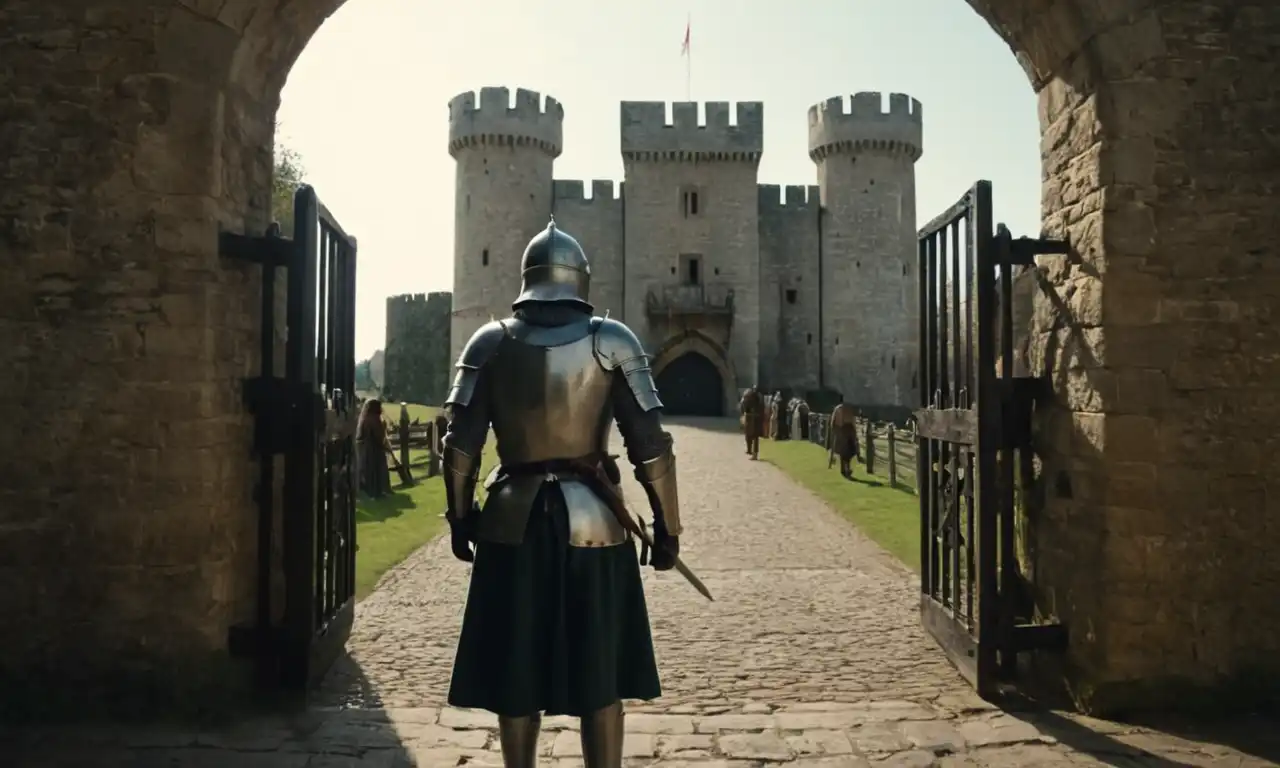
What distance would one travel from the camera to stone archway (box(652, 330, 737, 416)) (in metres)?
34.0

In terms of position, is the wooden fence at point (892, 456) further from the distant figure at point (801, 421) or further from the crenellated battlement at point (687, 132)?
the crenellated battlement at point (687, 132)

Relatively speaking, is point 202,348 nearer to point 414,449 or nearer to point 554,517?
point 554,517

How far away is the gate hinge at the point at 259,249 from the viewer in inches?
187

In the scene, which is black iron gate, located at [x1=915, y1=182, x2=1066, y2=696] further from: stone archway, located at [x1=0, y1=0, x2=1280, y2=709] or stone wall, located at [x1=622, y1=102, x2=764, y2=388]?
stone wall, located at [x1=622, y1=102, x2=764, y2=388]

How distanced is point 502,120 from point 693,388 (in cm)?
1184

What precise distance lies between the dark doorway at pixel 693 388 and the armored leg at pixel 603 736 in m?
31.3

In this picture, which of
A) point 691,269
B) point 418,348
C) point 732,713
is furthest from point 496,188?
point 732,713

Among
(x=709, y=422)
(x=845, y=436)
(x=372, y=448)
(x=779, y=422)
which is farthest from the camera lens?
(x=709, y=422)

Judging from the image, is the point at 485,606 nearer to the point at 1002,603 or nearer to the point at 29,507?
the point at 29,507

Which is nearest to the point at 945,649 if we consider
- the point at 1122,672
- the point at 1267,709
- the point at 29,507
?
the point at 1122,672

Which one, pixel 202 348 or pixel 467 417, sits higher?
pixel 202 348


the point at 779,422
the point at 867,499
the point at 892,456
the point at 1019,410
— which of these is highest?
the point at 1019,410

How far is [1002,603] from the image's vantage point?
4.91m

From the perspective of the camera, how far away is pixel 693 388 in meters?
34.7
